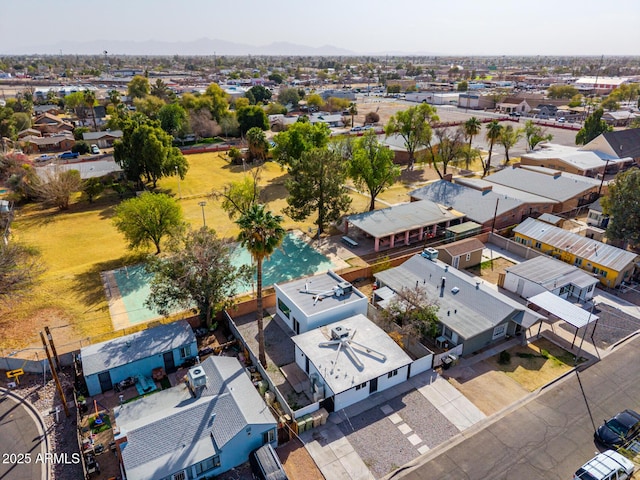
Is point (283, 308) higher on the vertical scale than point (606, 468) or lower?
higher

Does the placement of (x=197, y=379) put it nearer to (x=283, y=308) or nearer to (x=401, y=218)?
(x=283, y=308)

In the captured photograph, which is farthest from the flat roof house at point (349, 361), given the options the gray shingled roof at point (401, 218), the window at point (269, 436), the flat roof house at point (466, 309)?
the gray shingled roof at point (401, 218)

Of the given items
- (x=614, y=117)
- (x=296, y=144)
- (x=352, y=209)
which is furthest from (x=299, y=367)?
(x=614, y=117)

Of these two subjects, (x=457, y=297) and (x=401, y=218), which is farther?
(x=401, y=218)

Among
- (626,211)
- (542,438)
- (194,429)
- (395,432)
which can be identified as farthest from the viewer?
(626,211)

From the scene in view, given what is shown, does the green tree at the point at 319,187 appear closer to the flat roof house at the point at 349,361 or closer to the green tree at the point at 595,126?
the flat roof house at the point at 349,361

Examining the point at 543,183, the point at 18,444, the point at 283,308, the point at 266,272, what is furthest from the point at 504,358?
the point at 543,183
